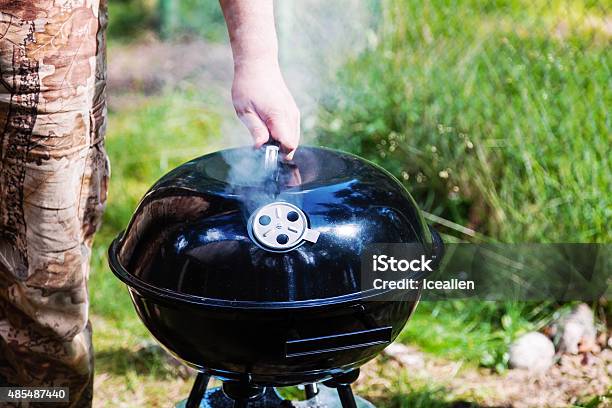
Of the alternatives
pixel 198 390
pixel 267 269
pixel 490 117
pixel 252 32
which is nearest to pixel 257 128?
pixel 252 32

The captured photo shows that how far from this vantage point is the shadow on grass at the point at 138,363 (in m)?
→ 3.05

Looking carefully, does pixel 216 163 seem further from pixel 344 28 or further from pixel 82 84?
pixel 344 28

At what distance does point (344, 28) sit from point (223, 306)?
2.85m

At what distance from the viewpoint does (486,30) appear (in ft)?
13.2

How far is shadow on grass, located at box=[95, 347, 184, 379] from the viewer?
3.05 meters

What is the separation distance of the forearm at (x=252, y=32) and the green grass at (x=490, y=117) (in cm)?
152

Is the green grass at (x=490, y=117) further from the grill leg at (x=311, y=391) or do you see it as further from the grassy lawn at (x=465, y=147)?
the grill leg at (x=311, y=391)

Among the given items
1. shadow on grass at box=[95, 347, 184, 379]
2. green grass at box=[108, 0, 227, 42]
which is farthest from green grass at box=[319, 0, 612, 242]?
green grass at box=[108, 0, 227, 42]

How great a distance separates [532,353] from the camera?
9.95ft

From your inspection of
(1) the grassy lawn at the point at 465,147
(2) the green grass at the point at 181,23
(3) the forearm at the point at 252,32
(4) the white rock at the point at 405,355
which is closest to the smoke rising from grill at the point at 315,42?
(1) the grassy lawn at the point at 465,147

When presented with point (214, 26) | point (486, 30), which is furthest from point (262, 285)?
point (214, 26)

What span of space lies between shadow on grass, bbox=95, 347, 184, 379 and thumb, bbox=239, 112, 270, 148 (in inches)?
55.4

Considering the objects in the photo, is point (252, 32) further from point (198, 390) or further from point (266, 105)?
point (198, 390)

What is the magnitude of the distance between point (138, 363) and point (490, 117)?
1.81 metres
